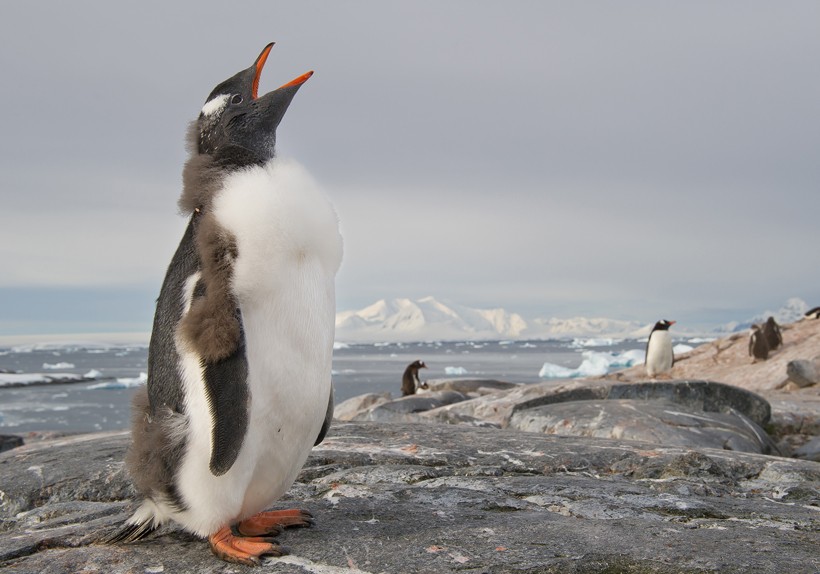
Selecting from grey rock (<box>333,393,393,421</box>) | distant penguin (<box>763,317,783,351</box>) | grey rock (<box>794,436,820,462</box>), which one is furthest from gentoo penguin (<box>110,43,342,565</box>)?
distant penguin (<box>763,317,783,351</box>)

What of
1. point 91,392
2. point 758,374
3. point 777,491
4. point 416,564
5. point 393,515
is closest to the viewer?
point 416,564

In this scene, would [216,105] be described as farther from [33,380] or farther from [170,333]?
[33,380]

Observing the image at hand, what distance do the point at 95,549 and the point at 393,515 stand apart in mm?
1251

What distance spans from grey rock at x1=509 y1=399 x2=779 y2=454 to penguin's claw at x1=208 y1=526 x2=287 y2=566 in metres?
4.63

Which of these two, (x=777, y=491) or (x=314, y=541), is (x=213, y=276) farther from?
(x=777, y=491)

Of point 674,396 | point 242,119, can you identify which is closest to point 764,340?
point 674,396

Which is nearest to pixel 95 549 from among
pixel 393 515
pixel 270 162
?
pixel 393 515

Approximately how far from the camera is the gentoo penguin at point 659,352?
17.0m

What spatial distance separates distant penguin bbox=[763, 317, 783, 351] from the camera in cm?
1933

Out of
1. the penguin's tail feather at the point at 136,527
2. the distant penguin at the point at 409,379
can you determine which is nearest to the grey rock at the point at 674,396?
the penguin's tail feather at the point at 136,527

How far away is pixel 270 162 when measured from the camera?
3.09 meters

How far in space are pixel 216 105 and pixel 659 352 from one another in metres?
15.3

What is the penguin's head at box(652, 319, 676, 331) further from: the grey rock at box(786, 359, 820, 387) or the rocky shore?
the rocky shore

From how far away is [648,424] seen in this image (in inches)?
281
